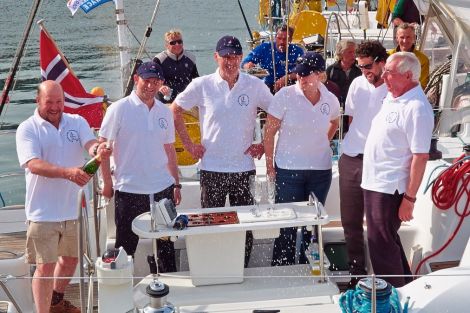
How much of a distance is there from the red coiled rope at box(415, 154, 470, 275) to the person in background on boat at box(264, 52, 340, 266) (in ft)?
2.11

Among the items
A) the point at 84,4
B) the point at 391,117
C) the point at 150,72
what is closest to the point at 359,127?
the point at 391,117

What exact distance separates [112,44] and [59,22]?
5026 mm

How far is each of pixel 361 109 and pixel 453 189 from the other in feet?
2.28

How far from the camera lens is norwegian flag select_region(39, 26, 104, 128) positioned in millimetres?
6215

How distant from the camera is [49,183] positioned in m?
Answer: 4.06

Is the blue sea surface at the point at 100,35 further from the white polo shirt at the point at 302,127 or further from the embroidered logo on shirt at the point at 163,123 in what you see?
the white polo shirt at the point at 302,127

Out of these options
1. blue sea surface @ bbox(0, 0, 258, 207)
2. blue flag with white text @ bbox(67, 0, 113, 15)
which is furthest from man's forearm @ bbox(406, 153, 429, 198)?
blue sea surface @ bbox(0, 0, 258, 207)

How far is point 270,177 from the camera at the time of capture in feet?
14.6

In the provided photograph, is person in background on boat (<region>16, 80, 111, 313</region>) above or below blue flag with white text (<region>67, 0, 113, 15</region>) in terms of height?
below

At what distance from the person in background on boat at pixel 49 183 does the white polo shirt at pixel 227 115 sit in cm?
73

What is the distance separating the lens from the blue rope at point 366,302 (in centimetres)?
321

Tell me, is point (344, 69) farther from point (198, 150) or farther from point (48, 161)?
point (48, 161)

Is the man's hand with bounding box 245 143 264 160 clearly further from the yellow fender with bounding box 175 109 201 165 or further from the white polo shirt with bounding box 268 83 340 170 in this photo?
the yellow fender with bounding box 175 109 201 165

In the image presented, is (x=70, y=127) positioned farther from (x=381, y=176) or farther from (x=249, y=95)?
(x=381, y=176)
